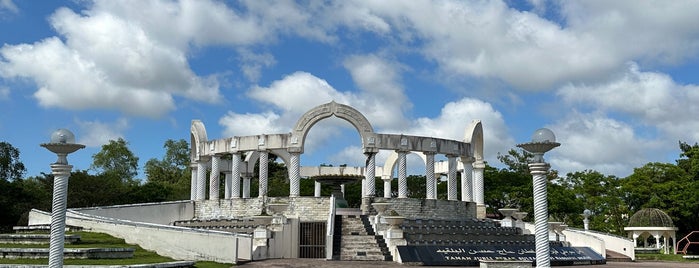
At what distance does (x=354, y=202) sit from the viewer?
60281mm

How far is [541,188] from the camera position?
14078mm

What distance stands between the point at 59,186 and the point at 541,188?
977cm

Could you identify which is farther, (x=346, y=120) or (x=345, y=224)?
(x=346, y=120)

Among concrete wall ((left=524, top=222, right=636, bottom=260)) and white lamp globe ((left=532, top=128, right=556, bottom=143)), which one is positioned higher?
white lamp globe ((left=532, top=128, right=556, bottom=143))

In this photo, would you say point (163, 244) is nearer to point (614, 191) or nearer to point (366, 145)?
point (366, 145)

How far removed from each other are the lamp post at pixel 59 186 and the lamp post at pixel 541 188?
30.1 feet

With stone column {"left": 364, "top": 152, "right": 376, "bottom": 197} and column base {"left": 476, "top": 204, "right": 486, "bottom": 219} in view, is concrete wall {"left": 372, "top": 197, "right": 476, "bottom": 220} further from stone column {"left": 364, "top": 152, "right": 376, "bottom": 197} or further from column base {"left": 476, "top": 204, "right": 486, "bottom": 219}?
column base {"left": 476, "top": 204, "right": 486, "bottom": 219}

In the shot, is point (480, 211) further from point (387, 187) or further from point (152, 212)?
point (152, 212)

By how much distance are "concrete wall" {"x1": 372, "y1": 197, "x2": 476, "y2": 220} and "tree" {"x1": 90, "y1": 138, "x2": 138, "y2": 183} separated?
4464cm

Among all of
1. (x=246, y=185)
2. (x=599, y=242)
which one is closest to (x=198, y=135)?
(x=246, y=185)

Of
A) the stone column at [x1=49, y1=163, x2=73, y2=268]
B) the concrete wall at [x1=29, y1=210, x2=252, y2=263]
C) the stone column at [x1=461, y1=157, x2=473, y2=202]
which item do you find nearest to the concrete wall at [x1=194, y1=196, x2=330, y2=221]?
the concrete wall at [x1=29, y1=210, x2=252, y2=263]

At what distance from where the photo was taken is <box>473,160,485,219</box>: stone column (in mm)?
39719

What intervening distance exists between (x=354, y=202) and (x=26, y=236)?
38967 mm

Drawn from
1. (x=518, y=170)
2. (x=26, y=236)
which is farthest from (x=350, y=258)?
(x=518, y=170)
